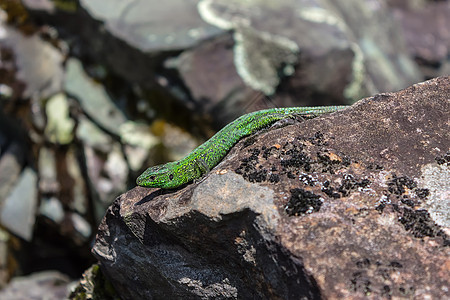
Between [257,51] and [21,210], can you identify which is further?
[21,210]

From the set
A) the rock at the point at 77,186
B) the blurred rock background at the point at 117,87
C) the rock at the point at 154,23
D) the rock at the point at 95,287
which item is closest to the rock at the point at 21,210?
the blurred rock background at the point at 117,87

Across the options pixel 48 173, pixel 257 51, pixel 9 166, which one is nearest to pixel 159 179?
pixel 257 51

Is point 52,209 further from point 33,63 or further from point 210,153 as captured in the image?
point 210,153

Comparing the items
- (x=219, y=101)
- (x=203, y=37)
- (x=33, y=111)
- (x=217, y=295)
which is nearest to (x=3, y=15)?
(x=33, y=111)

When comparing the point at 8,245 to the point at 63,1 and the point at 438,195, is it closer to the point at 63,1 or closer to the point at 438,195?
the point at 63,1

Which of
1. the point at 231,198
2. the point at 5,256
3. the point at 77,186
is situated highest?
the point at 231,198

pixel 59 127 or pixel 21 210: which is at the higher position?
pixel 59 127
